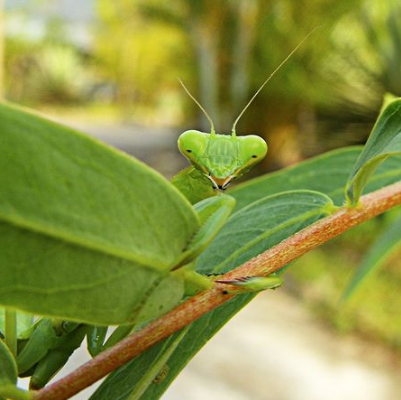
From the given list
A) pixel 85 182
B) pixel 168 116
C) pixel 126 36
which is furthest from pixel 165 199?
pixel 168 116

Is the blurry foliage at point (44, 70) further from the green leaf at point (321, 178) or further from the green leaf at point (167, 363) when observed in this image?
the green leaf at point (167, 363)

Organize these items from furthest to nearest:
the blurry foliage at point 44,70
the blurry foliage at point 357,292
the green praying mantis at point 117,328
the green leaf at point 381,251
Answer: the blurry foliage at point 44,70 < the blurry foliage at point 357,292 < the green leaf at point 381,251 < the green praying mantis at point 117,328

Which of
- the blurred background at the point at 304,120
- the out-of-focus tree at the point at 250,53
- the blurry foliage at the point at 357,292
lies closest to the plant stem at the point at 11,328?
the blurred background at the point at 304,120

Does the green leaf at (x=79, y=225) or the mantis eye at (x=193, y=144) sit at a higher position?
the mantis eye at (x=193, y=144)

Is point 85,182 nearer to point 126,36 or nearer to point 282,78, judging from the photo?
point 282,78

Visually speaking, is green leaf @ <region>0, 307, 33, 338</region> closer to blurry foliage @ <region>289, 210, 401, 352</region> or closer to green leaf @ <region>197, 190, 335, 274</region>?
green leaf @ <region>197, 190, 335, 274</region>

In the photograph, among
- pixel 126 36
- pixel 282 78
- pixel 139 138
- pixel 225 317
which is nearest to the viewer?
pixel 225 317

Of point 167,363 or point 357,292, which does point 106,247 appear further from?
point 357,292
